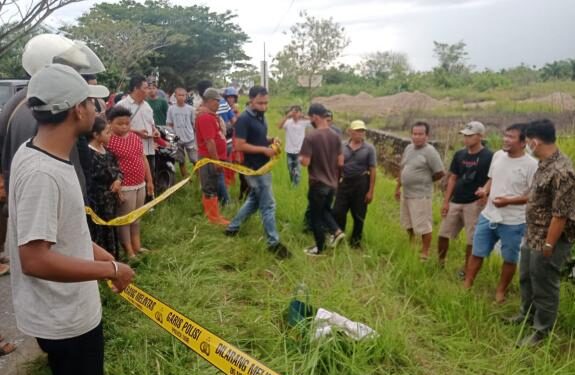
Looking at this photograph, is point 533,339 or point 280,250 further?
point 280,250

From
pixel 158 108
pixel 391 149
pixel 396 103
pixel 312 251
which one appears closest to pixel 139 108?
pixel 158 108

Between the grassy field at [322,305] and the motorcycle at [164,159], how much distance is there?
1.00 m

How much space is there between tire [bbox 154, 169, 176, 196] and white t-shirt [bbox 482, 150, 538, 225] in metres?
4.04

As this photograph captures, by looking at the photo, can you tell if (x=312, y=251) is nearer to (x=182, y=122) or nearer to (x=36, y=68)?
(x=182, y=122)

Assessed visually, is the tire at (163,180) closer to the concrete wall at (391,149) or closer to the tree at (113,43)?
the concrete wall at (391,149)

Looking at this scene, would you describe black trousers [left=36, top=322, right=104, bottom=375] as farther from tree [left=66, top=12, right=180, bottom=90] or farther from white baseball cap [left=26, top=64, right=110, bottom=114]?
tree [left=66, top=12, right=180, bottom=90]

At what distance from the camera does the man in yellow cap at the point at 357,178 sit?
17.1 feet

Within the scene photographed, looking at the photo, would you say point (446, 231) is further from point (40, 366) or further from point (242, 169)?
point (40, 366)

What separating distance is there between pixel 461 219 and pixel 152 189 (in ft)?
10.4

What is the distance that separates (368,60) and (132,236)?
51011 mm

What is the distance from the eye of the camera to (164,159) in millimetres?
6383

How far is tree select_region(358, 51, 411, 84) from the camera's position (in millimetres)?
48844

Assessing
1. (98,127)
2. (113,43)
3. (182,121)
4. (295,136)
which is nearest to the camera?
(98,127)

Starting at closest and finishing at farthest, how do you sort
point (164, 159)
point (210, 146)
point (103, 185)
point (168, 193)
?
point (103, 185) → point (168, 193) → point (210, 146) → point (164, 159)
